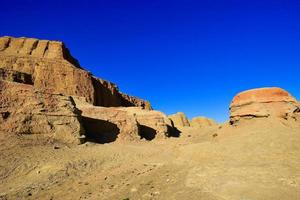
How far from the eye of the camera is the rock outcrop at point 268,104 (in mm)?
20547

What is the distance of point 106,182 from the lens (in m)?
13.4

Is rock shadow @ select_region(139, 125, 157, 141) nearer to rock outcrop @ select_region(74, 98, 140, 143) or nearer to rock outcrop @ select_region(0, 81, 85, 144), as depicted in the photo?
rock outcrop @ select_region(74, 98, 140, 143)

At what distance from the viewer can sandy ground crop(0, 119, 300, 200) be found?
11.1m

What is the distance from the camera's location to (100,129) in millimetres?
27156

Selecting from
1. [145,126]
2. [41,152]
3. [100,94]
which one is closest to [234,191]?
[41,152]

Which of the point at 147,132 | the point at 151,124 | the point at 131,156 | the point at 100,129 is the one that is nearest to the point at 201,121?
the point at 151,124

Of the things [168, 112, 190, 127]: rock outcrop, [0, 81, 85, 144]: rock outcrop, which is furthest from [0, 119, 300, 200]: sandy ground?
[168, 112, 190, 127]: rock outcrop

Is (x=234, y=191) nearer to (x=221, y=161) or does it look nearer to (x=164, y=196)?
(x=164, y=196)

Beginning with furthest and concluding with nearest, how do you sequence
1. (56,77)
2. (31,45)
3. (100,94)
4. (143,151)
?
(100,94)
(31,45)
(56,77)
(143,151)

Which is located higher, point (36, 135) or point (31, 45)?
point (31, 45)

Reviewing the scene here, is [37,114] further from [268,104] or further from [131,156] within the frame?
[268,104]

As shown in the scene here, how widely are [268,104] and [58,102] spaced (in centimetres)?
1511

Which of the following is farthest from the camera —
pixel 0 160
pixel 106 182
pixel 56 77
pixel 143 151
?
pixel 56 77

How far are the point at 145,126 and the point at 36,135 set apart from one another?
15868mm
